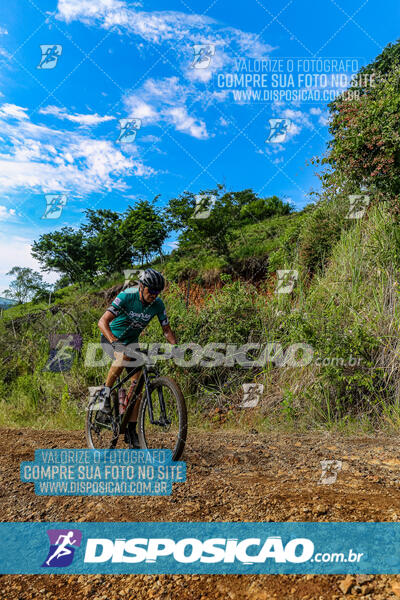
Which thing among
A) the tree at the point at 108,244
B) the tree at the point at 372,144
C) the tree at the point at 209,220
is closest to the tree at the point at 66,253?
the tree at the point at 108,244

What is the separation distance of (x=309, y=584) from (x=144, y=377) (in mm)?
2680

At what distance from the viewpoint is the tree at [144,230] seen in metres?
19.0

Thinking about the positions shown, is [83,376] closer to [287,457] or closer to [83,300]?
[83,300]

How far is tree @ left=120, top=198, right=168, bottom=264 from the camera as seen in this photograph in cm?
1900

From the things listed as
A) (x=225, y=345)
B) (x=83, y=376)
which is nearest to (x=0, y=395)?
(x=83, y=376)

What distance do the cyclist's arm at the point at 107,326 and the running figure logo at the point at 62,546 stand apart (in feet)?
6.18

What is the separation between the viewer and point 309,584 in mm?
2320

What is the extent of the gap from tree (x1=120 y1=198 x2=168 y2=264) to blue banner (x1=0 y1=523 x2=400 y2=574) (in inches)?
615

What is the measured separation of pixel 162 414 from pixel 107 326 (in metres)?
1.13

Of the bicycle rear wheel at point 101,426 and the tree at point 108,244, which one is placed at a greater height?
the tree at point 108,244

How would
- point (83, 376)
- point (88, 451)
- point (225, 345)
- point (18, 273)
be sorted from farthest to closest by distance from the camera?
point (18, 273), point (83, 376), point (225, 345), point (88, 451)

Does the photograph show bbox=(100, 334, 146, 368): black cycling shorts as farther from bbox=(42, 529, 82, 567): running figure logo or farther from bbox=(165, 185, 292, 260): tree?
bbox=(165, 185, 292, 260): tree

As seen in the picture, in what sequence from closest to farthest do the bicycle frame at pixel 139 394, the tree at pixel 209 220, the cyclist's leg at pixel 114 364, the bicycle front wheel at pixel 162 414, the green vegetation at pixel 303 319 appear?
the bicycle front wheel at pixel 162 414 → the bicycle frame at pixel 139 394 → the cyclist's leg at pixel 114 364 → the green vegetation at pixel 303 319 → the tree at pixel 209 220

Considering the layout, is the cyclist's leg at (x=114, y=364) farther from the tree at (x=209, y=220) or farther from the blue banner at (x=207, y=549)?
the tree at (x=209, y=220)
